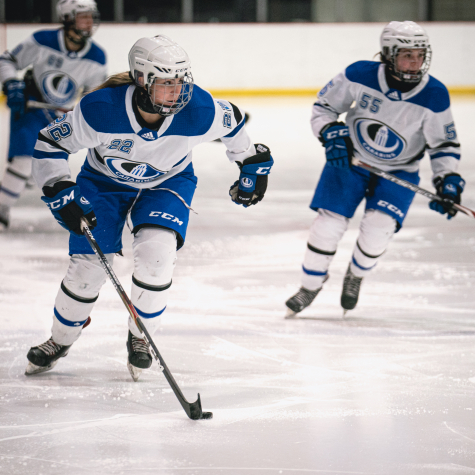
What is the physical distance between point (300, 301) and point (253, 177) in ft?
2.85

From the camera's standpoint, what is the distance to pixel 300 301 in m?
3.30

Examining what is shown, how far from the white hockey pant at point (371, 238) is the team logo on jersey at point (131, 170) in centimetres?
117

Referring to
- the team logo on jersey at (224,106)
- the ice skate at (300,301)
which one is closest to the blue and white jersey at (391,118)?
the ice skate at (300,301)

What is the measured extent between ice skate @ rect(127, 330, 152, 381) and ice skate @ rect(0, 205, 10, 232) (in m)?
2.48

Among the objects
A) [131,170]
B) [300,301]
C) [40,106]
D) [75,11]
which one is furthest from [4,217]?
[131,170]

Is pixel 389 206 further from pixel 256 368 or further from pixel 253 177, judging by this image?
pixel 256 368

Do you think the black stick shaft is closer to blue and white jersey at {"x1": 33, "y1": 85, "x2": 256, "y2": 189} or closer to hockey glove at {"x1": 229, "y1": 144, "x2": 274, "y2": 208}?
blue and white jersey at {"x1": 33, "y1": 85, "x2": 256, "y2": 189}

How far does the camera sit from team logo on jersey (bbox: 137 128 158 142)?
91.0 inches

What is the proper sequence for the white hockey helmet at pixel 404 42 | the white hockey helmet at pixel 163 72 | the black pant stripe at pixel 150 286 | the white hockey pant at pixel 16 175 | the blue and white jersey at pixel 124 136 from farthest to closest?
1. the white hockey pant at pixel 16 175
2. the white hockey helmet at pixel 404 42
3. the black pant stripe at pixel 150 286
4. the blue and white jersey at pixel 124 136
5. the white hockey helmet at pixel 163 72

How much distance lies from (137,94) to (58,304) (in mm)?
752

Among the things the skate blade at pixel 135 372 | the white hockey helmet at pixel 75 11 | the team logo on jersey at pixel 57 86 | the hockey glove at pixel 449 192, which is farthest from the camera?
the team logo on jersey at pixel 57 86

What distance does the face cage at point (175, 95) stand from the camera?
2195mm

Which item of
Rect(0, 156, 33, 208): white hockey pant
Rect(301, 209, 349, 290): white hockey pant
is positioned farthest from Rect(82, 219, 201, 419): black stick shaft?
Rect(0, 156, 33, 208): white hockey pant

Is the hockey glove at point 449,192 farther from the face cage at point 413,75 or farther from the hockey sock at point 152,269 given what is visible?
the hockey sock at point 152,269
